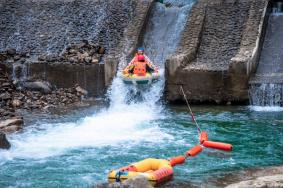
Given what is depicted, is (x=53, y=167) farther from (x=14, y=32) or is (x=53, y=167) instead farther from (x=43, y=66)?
(x=14, y=32)

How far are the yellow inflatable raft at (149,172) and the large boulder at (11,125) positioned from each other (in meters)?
4.96

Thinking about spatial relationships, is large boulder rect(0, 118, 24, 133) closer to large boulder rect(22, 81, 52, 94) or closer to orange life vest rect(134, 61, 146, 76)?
large boulder rect(22, 81, 52, 94)

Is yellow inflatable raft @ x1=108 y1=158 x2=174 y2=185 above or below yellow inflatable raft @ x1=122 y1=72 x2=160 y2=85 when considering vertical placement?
below

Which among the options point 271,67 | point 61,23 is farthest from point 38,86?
point 271,67

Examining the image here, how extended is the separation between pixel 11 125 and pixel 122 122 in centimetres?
281

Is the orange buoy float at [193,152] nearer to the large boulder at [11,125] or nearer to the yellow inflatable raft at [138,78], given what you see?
the large boulder at [11,125]

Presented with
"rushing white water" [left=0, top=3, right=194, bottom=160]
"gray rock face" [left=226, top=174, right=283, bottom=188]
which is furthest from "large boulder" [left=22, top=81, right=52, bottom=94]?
"gray rock face" [left=226, top=174, right=283, bottom=188]

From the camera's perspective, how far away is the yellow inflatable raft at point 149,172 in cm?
838

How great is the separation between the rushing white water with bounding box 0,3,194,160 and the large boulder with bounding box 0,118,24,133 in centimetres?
27

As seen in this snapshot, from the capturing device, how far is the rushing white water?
11469mm

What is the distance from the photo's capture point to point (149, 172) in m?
8.62

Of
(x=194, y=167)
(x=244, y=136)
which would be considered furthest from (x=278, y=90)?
(x=194, y=167)

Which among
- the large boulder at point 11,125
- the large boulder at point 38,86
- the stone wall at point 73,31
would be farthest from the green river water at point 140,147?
the large boulder at point 38,86

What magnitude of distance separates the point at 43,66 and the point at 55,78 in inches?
21.6
